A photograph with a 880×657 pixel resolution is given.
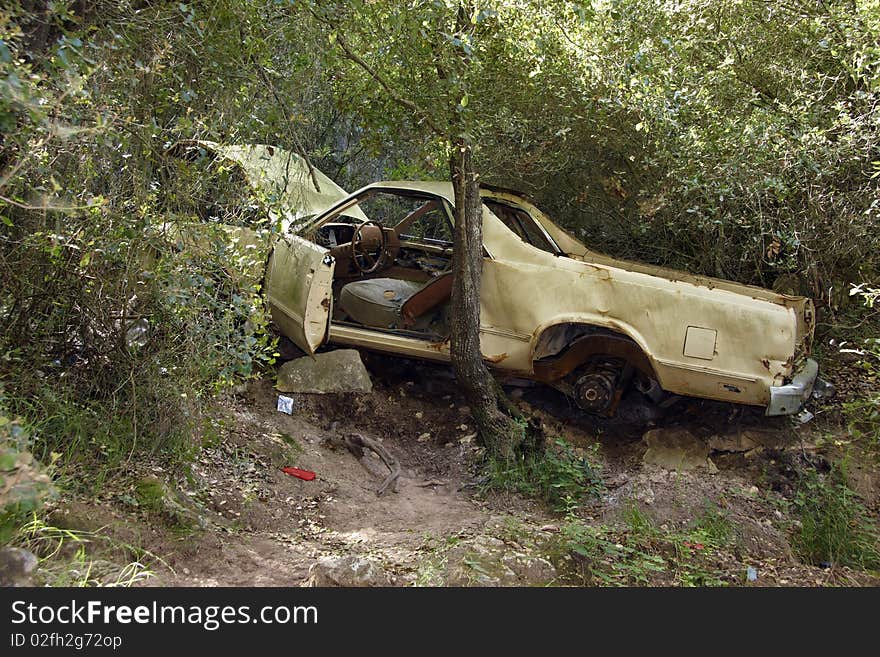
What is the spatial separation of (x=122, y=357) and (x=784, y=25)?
600 cm

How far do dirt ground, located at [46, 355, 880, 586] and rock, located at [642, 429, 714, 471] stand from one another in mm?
29

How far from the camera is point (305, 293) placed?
5.97 m

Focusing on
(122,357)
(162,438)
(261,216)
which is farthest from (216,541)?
(261,216)

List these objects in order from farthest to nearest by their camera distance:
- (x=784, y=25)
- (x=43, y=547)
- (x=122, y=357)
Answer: (x=784, y=25), (x=122, y=357), (x=43, y=547)

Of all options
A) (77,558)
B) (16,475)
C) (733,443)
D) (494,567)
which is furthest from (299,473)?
(733,443)

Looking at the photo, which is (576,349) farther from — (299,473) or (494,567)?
(494,567)

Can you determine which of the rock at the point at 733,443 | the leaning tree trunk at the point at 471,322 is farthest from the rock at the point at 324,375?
the rock at the point at 733,443

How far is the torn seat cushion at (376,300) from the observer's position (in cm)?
660

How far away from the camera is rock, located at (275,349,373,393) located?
21.2 feet

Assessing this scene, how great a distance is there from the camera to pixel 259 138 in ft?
15.3

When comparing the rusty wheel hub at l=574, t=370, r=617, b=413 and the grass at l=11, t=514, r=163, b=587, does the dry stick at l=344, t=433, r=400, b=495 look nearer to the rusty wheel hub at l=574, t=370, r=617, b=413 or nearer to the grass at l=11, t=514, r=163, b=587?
the rusty wheel hub at l=574, t=370, r=617, b=413

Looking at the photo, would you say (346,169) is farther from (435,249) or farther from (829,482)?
(829,482)

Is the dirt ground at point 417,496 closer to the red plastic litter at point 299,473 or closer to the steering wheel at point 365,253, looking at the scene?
the red plastic litter at point 299,473

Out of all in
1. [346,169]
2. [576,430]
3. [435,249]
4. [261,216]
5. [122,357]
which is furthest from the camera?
[346,169]
